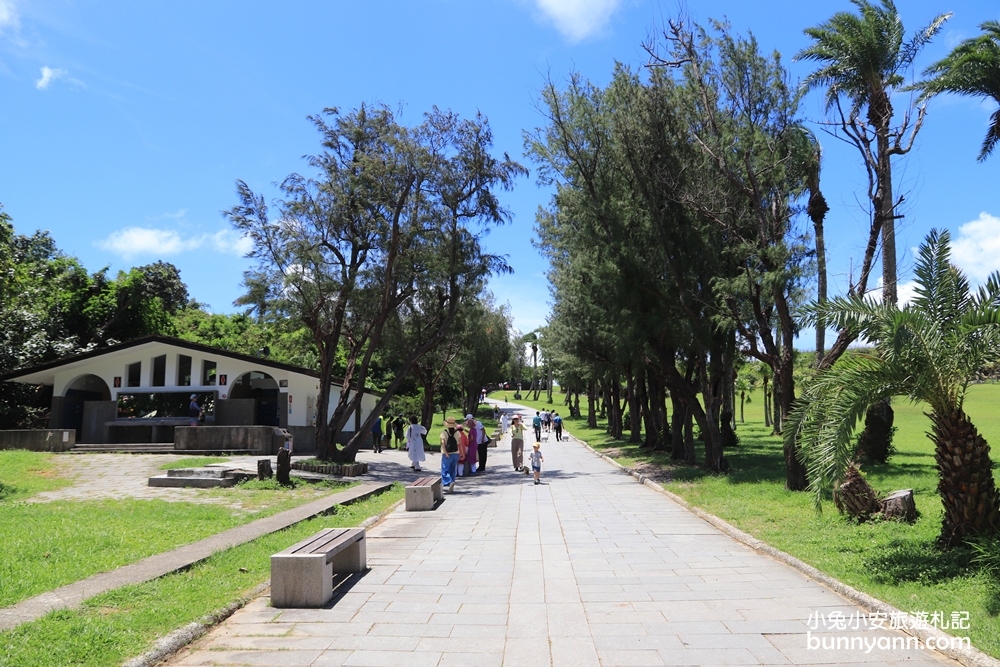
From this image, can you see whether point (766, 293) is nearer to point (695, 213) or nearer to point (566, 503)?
point (695, 213)

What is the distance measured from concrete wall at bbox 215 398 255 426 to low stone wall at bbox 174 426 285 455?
3.38m

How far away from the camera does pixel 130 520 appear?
10461 millimetres

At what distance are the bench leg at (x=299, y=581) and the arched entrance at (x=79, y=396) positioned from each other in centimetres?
2585

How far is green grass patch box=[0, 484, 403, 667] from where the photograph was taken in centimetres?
457

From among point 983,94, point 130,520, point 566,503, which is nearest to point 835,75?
point 983,94

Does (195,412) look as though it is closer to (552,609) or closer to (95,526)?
(95,526)

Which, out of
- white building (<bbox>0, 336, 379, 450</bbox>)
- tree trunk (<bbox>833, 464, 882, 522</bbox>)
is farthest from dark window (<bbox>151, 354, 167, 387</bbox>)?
tree trunk (<bbox>833, 464, 882, 522</bbox>)

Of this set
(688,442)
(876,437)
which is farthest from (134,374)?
(876,437)

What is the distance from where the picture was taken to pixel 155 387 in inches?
1066

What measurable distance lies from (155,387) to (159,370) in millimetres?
1661

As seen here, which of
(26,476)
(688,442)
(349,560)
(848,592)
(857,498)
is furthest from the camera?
(688,442)

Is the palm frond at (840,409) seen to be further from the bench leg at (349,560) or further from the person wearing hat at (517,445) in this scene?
the person wearing hat at (517,445)

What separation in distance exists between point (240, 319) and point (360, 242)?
129 ft

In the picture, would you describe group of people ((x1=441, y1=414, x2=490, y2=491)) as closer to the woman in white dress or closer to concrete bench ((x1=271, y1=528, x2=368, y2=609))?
the woman in white dress
